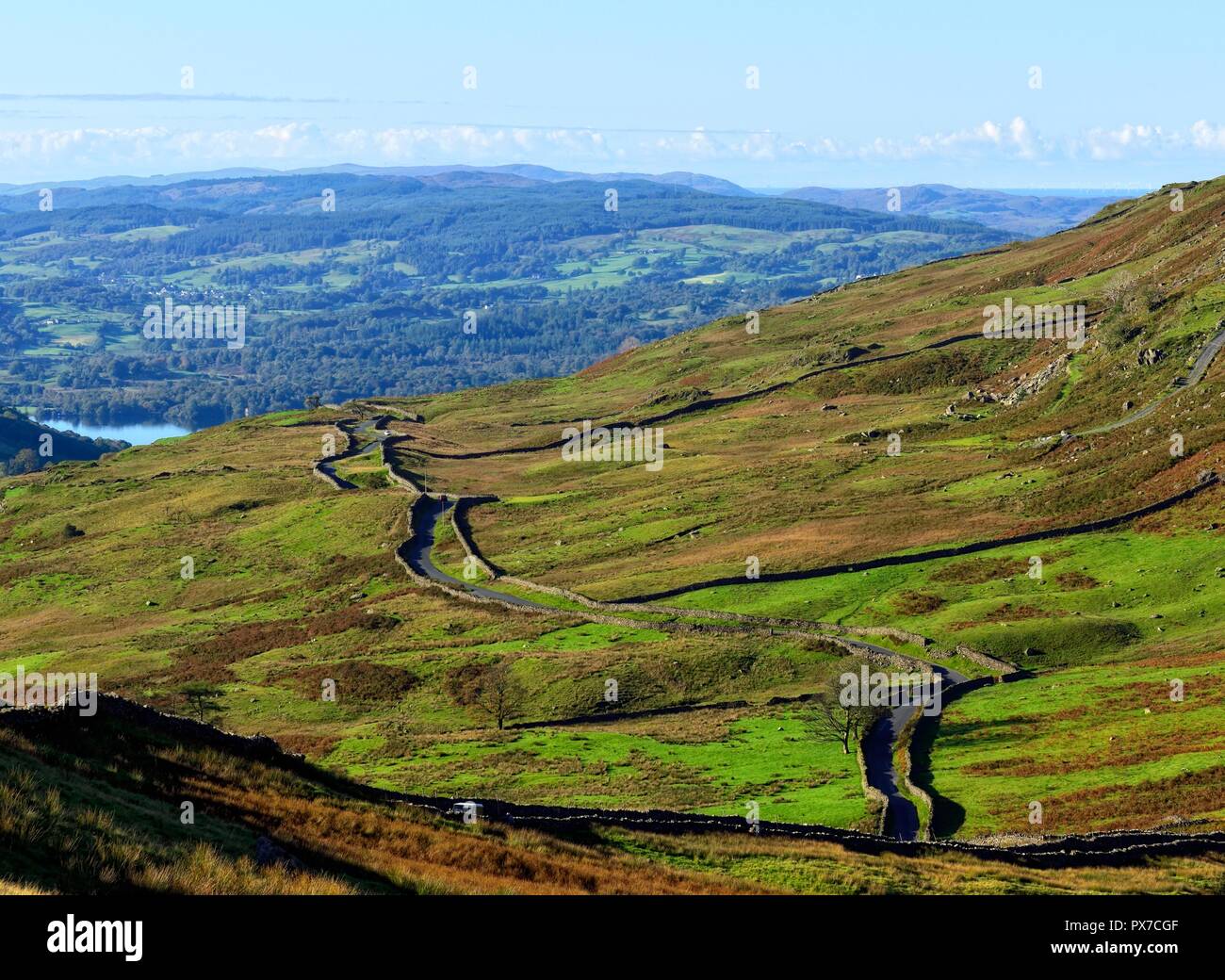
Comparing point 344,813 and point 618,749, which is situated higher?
point 344,813

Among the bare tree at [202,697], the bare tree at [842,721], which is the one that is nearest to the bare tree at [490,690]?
the bare tree at [202,697]

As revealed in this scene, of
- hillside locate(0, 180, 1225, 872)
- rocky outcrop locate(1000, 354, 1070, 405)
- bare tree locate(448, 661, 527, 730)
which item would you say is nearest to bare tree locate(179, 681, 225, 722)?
hillside locate(0, 180, 1225, 872)

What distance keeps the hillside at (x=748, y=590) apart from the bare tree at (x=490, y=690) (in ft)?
1.81

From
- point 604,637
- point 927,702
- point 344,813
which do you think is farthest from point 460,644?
point 344,813

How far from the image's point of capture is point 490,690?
8650 cm

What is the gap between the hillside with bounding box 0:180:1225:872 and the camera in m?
67.1

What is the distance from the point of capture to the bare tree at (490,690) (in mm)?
83938

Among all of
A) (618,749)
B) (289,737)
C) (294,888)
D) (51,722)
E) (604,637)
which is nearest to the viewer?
(294,888)

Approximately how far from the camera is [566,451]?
180 meters

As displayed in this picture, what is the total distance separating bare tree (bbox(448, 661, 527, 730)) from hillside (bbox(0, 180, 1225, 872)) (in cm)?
55

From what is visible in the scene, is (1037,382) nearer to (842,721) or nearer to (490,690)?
(842,721)

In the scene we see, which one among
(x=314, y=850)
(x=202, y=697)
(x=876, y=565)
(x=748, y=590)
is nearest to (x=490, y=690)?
(x=202, y=697)
